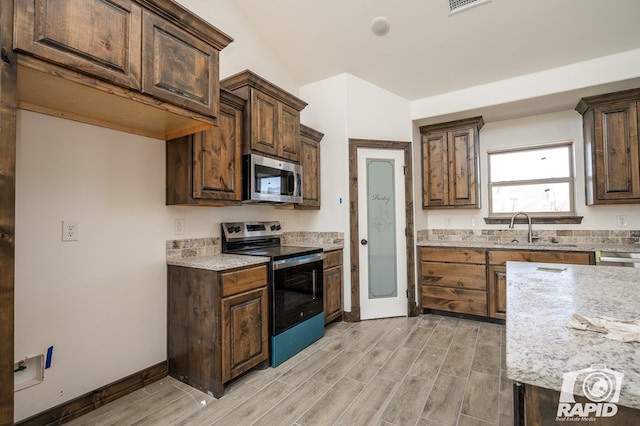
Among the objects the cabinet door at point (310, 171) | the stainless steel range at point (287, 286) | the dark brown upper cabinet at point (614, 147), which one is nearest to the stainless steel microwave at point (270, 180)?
the cabinet door at point (310, 171)

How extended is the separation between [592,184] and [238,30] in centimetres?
411

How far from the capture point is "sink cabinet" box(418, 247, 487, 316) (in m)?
3.44

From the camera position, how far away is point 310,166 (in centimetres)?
352

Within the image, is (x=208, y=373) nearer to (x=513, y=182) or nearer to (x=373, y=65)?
(x=373, y=65)

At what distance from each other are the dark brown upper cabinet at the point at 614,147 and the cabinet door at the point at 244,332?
3674 millimetres

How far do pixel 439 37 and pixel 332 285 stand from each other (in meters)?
2.80

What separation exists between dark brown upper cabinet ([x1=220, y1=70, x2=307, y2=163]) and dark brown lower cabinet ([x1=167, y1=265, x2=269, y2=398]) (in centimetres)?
110

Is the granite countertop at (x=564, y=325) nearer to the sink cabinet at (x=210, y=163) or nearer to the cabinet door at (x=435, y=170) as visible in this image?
the sink cabinet at (x=210, y=163)

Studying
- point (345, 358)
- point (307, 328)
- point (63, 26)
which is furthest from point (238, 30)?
point (345, 358)

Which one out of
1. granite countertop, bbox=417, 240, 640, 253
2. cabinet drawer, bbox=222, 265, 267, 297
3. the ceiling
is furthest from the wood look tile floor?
the ceiling

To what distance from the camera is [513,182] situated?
3.87m

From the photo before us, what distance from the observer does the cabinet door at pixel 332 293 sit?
3213 millimetres

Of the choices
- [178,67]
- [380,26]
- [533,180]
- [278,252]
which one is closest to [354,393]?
[278,252]

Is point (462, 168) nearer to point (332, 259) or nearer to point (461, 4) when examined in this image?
point (461, 4)
